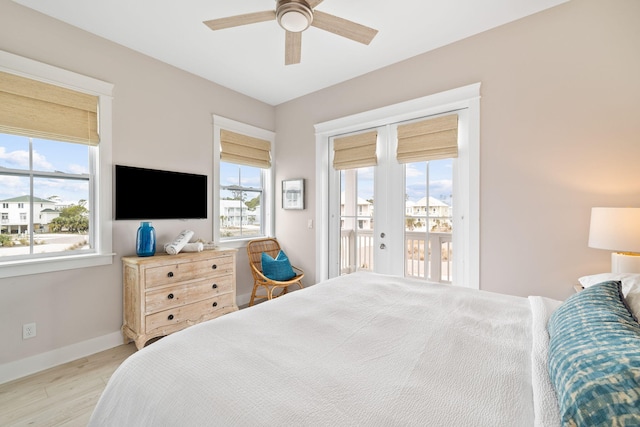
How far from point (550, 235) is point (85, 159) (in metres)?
4.11

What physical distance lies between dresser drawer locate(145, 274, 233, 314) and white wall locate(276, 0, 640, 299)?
104 inches

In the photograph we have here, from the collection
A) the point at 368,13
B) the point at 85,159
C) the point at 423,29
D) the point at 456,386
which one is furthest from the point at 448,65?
the point at 85,159

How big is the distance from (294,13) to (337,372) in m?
1.97

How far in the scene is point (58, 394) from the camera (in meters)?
1.94

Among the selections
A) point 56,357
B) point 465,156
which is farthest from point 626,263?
point 56,357

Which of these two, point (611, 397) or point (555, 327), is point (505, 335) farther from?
point (611, 397)

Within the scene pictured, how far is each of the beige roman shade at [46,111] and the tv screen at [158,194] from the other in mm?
420

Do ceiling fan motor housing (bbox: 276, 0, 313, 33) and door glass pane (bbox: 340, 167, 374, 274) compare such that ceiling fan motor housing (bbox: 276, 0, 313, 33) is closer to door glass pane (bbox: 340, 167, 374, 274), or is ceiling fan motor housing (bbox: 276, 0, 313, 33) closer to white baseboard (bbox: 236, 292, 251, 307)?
door glass pane (bbox: 340, 167, 374, 274)

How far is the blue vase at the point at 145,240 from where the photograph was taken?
2.62 meters

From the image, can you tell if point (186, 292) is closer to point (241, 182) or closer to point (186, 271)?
point (186, 271)

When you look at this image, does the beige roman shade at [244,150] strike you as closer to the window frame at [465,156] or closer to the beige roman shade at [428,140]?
the window frame at [465,156]

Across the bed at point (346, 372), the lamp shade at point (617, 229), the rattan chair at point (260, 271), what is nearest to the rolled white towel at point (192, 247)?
the rattan chair at point (260, 271)

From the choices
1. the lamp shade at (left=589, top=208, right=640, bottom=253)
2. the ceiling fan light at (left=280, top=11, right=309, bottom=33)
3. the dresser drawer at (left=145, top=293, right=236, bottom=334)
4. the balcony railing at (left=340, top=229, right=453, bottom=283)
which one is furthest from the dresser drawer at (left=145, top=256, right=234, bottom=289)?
the lamp shade at (left=589, top=208, right=640, bottom=253)

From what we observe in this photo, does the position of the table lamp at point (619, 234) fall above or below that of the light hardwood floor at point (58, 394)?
above
